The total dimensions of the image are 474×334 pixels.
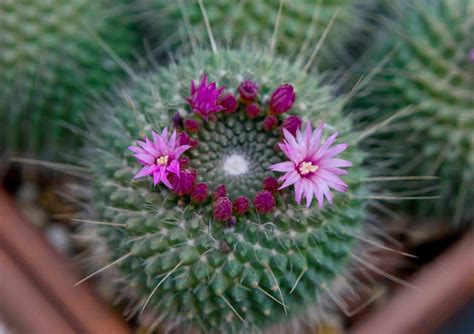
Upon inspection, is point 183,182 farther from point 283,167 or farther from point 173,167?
point 283,167

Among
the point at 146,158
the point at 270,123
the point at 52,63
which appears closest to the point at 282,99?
the point at 270,123

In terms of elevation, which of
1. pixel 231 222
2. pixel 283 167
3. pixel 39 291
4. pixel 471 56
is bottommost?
pixel 39 291

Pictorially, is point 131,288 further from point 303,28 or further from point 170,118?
point 303,28

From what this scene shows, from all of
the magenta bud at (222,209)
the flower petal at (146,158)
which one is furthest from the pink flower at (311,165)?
the flower petal at (146,158)

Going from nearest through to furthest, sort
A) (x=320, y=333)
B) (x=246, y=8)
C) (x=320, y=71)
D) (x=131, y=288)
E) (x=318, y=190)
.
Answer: (x=318, y=190), (x=131, y=288), (x=246, y=8), (x=320, y=333), (x=320, y=71)

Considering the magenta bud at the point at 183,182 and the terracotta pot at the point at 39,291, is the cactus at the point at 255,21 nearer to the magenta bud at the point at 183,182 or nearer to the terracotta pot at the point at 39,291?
the magenta bud at the point at 183,182

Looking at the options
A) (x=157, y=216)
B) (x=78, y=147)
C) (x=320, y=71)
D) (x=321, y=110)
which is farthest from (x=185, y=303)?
(x=320, y=71)
